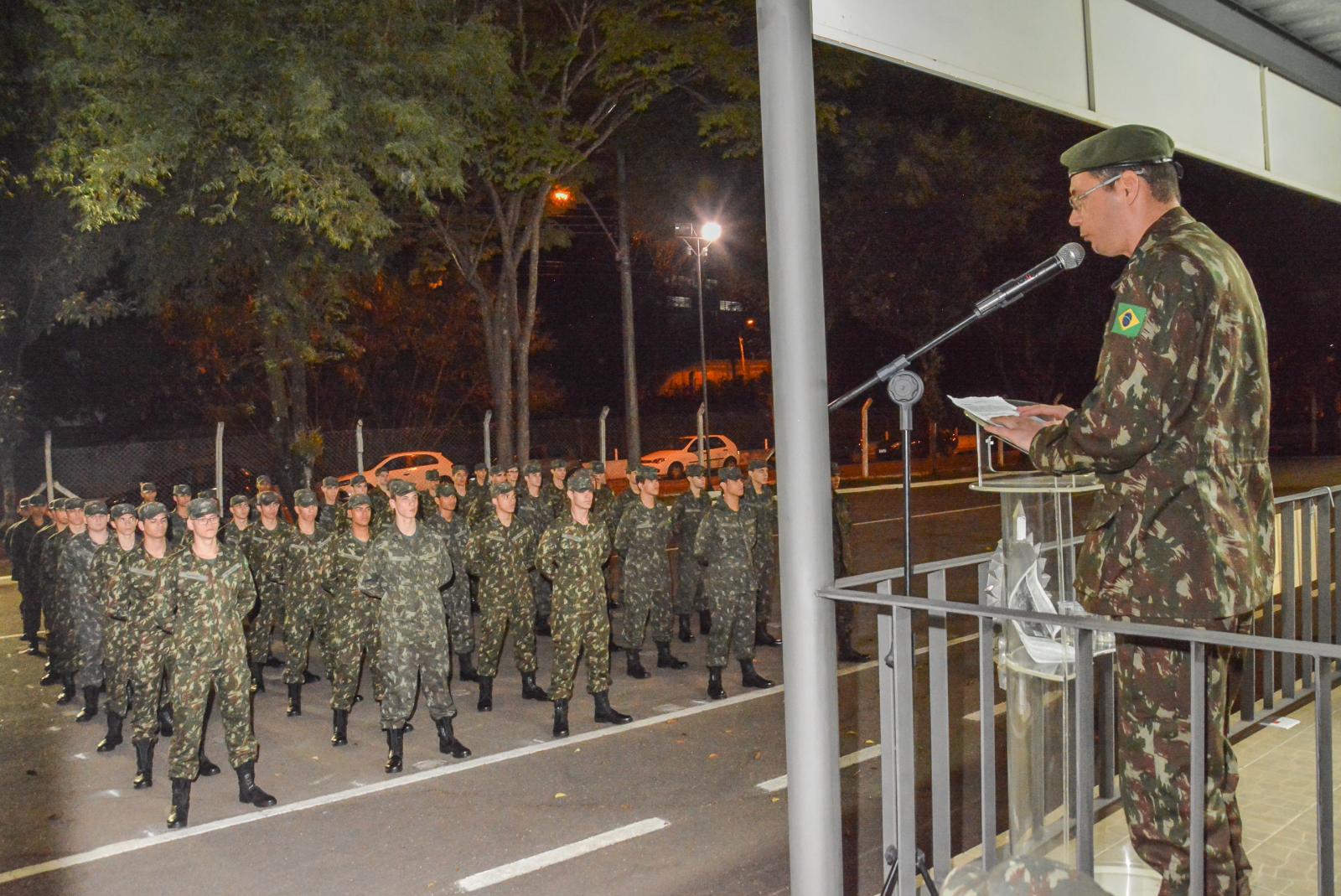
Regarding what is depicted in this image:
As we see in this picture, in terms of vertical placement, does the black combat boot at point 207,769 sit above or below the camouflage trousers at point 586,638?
below

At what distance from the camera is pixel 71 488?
21.3 metres

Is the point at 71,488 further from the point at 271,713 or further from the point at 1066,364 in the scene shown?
the point at 1066,364

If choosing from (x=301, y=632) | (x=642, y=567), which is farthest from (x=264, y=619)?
(x=642, y=567)

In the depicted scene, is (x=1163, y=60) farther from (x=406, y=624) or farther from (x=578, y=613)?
(x=406, y=624)

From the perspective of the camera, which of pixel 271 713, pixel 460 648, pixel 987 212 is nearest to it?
pixel 271 713

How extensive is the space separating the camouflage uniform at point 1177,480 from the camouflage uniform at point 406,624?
5579mm

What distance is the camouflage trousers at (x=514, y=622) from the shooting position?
360 inches

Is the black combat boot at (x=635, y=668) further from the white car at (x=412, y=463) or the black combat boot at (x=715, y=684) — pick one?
the white car at (x=412, y=463)

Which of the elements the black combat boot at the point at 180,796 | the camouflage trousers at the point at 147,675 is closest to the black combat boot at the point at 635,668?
the camouflage trousers at the point at 147,675

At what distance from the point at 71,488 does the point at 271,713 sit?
48.9ft

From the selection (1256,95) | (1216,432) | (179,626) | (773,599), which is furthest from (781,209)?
(773,599)

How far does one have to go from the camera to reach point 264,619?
10.1 m

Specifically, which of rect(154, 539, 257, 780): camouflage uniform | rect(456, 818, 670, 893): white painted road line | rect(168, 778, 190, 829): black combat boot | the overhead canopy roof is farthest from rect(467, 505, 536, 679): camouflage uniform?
the overhead canopy roof

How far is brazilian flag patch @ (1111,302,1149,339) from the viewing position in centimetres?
265
